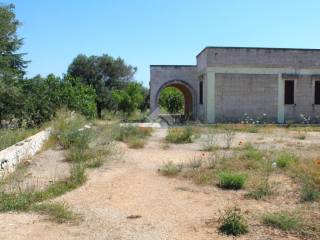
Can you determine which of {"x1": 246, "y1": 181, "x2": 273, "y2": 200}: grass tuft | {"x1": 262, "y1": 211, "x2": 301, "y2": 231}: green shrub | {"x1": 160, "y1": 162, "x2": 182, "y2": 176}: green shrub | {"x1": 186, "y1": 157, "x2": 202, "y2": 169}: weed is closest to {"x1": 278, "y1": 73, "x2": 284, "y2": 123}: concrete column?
{"x1": 186, "y1": 157, "x2": 202, "y2": 169}: weed

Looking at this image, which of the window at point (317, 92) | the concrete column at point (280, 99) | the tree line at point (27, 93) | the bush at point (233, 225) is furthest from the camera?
the window at point (317, 92)

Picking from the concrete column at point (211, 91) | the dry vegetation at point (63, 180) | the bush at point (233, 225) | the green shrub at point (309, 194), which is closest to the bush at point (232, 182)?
the green shrub at point (309, 194)

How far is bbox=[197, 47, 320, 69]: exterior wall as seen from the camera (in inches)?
973

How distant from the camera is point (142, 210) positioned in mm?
5984

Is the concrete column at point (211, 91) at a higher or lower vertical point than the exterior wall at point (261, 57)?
lower

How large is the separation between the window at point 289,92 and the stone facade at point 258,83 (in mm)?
189

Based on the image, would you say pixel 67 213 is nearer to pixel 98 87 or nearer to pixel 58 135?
pixel 58 135

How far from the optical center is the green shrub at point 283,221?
5.08m

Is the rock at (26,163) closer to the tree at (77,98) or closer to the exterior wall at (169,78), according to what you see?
the tree at (77,98)

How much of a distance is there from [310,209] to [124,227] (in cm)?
255

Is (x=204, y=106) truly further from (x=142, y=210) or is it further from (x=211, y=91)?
(x=142, y=210)

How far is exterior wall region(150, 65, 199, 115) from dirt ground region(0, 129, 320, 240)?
19.5 metres

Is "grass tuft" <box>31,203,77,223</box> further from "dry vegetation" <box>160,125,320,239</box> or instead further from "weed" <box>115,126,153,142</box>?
Answer: "weed" <box>115,126,153,142</box>

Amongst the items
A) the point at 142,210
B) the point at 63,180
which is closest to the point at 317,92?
the point at 63,180
